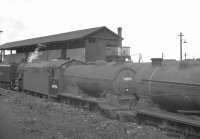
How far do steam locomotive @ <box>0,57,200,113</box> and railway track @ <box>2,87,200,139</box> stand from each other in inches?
14.2

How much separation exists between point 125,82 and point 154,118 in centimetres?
236

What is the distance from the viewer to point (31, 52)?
145ft

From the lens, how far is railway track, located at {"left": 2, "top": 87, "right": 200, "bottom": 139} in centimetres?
807

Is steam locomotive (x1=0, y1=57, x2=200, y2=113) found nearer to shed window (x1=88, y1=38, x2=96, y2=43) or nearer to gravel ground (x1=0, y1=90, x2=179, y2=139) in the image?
gravel ground (x1=0, y1=90, x2=179, y2=139)

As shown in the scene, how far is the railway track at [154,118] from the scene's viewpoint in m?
8.07

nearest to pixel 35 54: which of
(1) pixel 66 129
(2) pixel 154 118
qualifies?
(2) pixel 154 118

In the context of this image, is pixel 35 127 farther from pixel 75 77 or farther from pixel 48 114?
pixel 75 77

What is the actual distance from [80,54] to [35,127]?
2604 cm

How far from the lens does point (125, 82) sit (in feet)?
36.8

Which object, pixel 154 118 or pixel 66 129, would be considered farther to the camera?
pixel 154 118

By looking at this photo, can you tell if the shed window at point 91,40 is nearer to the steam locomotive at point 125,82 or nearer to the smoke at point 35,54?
the smoke at point 35,54

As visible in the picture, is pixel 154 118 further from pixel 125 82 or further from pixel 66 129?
pixel 66 129

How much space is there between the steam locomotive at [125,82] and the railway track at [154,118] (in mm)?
361

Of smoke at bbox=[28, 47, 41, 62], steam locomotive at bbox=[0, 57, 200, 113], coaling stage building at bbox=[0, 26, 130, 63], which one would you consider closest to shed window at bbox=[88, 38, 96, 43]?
coaling stage building at bbox=[0, 26, 130, 63]
